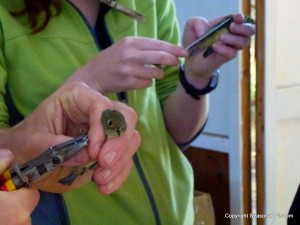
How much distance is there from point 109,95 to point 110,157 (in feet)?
0.87

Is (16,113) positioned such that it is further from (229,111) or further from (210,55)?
(229,111)

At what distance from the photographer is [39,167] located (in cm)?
54

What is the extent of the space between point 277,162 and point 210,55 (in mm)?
983

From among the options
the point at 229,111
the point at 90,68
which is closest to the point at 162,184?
the point at 90,68

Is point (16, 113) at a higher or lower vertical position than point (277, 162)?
higher

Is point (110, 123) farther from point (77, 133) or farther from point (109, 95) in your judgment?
point (109, 95)

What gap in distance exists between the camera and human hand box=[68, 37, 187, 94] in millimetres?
754

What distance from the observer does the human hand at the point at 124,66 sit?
2.48ft

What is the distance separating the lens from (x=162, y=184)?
88 centimetres

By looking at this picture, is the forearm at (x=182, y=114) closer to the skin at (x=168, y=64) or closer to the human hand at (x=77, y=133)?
the skin at (x=168, y=64)

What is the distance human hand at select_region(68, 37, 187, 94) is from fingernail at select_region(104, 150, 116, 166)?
193 millimetres

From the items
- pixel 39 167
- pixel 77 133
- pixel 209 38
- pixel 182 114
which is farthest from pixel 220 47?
pixel 39 167

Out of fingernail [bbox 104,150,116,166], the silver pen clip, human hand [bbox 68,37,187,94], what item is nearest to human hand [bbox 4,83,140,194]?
fingernail [bbox 104,150,116,166]

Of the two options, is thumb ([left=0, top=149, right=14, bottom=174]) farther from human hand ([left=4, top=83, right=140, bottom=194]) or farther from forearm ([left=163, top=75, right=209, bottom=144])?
forearm ([left=163, top=75, right=209, bottom=144])
